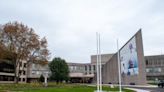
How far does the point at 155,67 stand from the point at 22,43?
2690 inches

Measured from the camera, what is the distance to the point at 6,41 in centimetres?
4653

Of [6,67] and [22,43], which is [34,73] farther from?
[22,43]

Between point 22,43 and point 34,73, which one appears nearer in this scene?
point 22,43

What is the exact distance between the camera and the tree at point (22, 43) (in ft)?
152

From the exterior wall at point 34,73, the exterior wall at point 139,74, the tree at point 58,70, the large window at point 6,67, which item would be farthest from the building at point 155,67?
the large window at point 6,67

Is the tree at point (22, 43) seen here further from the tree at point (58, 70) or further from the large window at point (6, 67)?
the large window at point (6, 67)

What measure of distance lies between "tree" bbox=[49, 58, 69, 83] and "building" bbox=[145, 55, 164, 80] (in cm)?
4375

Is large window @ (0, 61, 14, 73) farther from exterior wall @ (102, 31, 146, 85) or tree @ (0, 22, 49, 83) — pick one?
exterior wall @ (102, 31, 146, 85)

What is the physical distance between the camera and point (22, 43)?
158ft

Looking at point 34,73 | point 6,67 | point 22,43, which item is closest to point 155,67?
point 34,73

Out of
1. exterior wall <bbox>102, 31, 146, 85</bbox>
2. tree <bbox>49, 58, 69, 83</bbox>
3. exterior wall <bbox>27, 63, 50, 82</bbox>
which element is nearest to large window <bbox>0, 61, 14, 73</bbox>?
tree <bbox>49, 58, 69, 83</bbox>

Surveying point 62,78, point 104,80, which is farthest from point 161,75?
point 62,78

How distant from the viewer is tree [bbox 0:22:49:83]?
1821 inches

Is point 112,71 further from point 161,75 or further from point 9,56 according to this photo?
point 9,56
